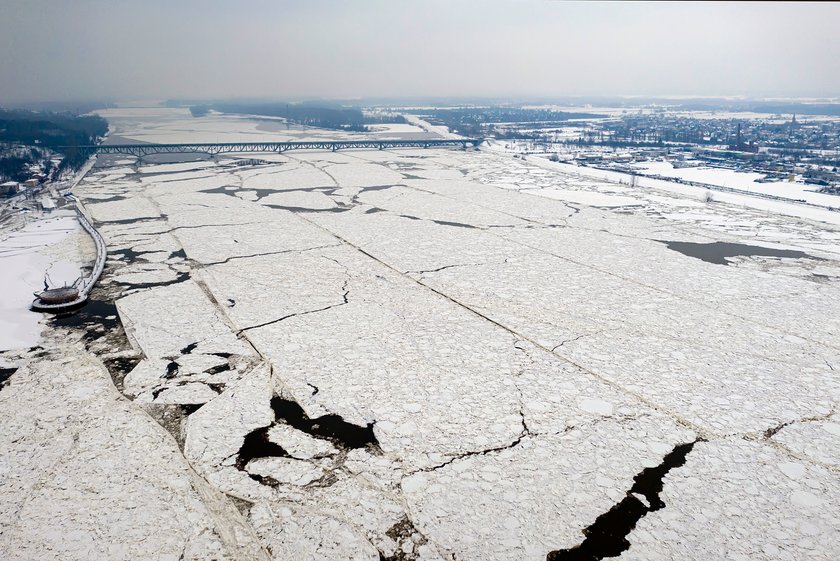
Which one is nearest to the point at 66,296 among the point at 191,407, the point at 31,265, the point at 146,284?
the point at 146,284

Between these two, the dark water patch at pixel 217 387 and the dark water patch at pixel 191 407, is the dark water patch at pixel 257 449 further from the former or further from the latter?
the dark water patch at pixel 217 387

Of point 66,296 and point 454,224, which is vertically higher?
point 454,224

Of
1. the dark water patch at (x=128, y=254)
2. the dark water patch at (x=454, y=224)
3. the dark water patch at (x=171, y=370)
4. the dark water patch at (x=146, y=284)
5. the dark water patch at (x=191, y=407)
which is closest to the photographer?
the dark water patch at (x=191, y=407)

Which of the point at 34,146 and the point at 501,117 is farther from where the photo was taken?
the point at 501,117

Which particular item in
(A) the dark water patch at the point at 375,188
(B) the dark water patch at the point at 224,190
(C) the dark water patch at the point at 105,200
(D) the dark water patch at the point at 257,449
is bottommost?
(D) the dark water patch at the point at 257,449

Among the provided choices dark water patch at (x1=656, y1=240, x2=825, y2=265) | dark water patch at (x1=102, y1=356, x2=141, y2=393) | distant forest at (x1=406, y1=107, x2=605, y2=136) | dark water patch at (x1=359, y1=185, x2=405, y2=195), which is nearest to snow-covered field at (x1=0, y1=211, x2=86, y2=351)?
dark water patch at (x1=102, y1=356, x2=141, y2=393)

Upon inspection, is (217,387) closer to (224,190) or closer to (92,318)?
(92,318)

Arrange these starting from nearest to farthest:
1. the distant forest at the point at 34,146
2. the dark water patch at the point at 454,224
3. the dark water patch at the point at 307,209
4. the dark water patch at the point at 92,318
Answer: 1. the dark water patch at the point at 92,318
2. the dark water patch at the point at 454,224
3. the dark water patch at the point at 307,209
4. the distant forest at the point at 34,146

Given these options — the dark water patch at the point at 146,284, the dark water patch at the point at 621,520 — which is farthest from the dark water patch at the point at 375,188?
the dark water patch at the point at 621,520
